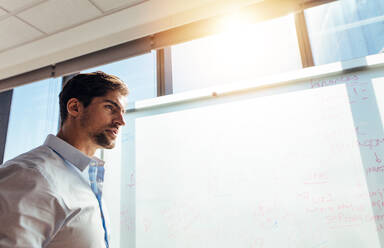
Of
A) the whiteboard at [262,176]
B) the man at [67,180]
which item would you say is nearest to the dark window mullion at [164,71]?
the whiteboard at [262,176]

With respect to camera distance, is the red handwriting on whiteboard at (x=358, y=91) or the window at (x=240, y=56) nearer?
the red handwriting on whiteboard at (x=358, y=91)

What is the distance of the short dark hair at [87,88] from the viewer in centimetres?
98

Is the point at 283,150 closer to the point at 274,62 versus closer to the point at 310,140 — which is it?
the point at 310,140

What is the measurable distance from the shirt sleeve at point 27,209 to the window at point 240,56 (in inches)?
49.6

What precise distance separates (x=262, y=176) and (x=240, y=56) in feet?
2.74

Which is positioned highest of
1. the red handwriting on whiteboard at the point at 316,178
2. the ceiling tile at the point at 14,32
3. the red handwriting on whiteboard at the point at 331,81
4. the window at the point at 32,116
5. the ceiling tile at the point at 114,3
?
the ceiling tile at the point at 14,32

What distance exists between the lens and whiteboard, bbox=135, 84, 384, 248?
4.10 feet

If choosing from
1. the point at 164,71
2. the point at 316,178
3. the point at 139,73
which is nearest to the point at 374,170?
the point at 316,178

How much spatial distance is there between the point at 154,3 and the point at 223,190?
1.42 meters

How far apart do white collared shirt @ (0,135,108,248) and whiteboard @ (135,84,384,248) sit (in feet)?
2.70

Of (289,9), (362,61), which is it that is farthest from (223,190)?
(289,9)

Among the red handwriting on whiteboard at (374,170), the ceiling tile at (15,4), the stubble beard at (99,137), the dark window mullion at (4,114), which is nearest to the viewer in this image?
the stubble beard at (99,137)

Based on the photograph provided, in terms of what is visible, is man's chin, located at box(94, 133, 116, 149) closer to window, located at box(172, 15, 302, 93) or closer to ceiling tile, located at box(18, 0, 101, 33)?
window, located at box(172, 15, 302, 93)

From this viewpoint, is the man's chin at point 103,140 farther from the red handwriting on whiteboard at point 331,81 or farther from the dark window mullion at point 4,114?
the dark window mullion at point 4,114
